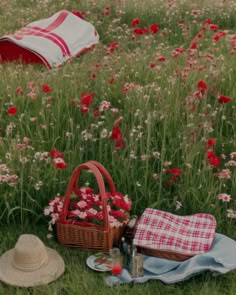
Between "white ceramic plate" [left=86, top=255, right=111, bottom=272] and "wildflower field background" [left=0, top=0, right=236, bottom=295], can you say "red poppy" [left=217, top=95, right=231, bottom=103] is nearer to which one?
"wildflower field background" [left=0, top=0, right=236, bottom=295]

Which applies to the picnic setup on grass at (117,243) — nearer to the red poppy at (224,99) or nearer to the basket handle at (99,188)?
the basket handle at (99,188)

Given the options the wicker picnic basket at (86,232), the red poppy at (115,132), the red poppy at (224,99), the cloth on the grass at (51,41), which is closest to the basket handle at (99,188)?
the wicker picnic basket at (86,232)

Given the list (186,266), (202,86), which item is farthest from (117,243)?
(202,86)

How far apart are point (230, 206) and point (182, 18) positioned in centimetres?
604

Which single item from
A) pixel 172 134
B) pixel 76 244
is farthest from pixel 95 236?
pixel 172 134

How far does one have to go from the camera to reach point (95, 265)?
14.5ft

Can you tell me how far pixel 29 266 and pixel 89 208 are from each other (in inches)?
25.8

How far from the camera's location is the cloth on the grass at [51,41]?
8.16 metres

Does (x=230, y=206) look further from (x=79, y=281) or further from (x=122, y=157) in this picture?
(x=79, y=281)

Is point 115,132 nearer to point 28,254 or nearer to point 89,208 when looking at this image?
point 89,208

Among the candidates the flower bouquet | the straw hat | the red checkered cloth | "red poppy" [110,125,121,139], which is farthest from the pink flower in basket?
"red poppy" [110,125,121,139]

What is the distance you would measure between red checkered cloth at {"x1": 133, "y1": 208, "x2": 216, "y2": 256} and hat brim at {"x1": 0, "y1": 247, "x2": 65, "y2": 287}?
1.98ft

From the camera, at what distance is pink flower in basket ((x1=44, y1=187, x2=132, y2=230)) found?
15.0ft

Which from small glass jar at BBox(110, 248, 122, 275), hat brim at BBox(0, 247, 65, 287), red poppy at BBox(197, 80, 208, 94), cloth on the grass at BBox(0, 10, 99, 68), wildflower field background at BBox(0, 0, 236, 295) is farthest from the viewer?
cloth on the grass at BBox(0, 10, 99, 68)
